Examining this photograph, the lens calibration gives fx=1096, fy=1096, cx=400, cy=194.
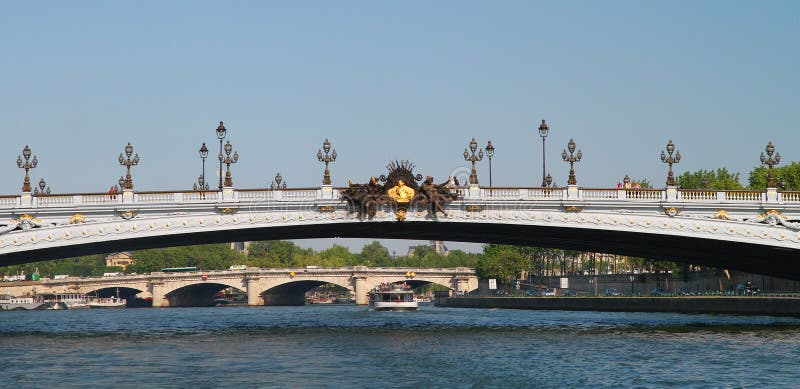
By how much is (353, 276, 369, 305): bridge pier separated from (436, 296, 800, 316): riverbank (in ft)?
98.0

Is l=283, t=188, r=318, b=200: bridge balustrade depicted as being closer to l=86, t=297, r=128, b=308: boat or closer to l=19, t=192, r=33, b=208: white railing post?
l=19, t=192, r=33, b=208: white railing post

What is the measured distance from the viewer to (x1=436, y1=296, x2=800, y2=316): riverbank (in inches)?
3002

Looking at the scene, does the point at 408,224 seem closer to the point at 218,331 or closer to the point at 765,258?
the point at 218,331

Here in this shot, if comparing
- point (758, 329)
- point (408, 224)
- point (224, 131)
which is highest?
point (224, 131)

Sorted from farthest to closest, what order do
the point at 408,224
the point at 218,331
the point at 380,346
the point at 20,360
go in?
the point at 218,331
the point at 408,224
the point at 380,346
the point at 20,360

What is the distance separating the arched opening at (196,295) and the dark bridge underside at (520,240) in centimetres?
9010

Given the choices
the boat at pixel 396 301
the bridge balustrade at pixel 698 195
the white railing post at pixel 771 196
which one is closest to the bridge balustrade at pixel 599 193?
the bridge balustrade at pixel 698 195

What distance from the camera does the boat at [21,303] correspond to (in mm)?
154375

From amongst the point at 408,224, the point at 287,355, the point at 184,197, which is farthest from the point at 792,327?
the point at 184,197

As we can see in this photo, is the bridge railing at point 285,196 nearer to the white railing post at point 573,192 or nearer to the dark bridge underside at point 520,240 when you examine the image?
the white railing post at point 573,192

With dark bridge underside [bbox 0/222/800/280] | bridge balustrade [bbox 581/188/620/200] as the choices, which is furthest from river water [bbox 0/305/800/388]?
bridge balustrade [bbox 581/188/620/200]

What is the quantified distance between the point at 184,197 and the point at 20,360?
17.6 metres

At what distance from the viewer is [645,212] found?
62.4m

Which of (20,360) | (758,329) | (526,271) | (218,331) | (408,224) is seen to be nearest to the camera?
(20,360)
